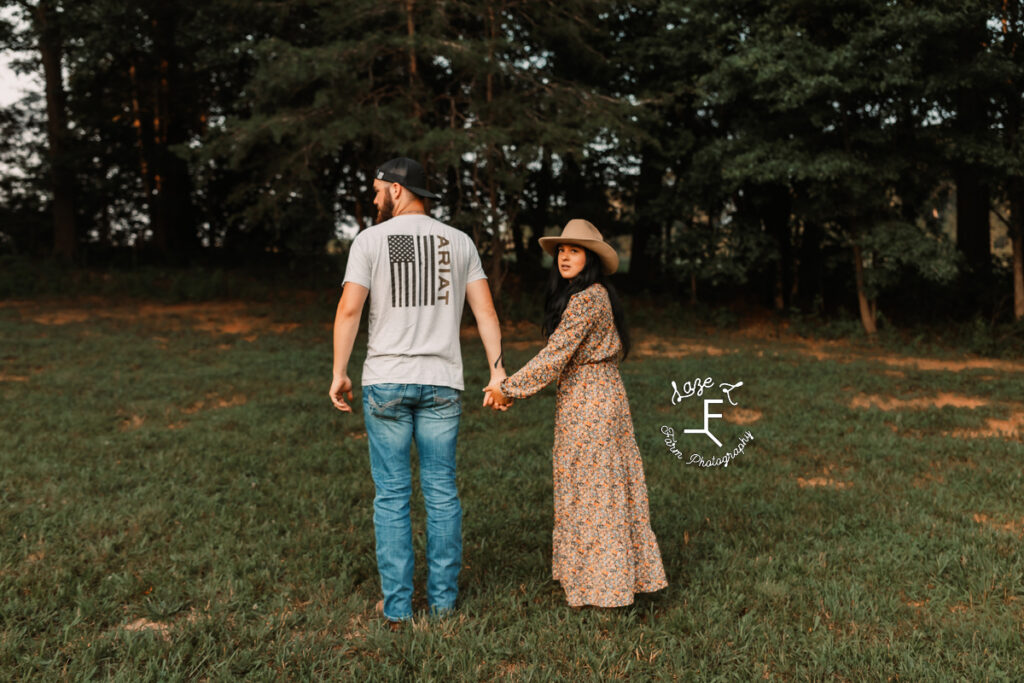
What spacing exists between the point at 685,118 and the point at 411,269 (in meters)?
15.9

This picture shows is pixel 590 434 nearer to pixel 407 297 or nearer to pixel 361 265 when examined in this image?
pixel 407 297

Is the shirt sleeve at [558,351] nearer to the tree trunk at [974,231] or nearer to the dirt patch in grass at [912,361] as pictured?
the dirt patch in grass at [912,361]

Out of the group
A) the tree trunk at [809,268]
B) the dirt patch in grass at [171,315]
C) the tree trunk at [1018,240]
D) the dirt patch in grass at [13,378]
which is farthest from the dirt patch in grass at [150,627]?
the tree trunk at [809,268]

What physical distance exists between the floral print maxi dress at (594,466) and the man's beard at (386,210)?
93 cm

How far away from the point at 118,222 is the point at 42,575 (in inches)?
1089

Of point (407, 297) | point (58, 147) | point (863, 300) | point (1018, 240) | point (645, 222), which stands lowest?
point (863, 300)

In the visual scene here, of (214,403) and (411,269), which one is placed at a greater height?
(411,269)

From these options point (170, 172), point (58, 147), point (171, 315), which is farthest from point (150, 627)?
point (170, 172)

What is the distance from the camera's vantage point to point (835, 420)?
24.6 ft

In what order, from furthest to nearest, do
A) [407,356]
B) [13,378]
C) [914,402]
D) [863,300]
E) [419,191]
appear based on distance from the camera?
1. [863,300]
2. [13,378]
3. [914,402]
4. [419,191]
5. [407,356]

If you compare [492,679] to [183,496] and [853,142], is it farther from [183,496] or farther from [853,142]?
[853,142]

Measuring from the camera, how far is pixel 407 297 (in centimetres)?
329

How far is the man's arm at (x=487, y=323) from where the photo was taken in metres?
3.43

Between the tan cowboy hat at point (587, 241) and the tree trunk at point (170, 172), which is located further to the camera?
the tree trunk at point (170, 172)
